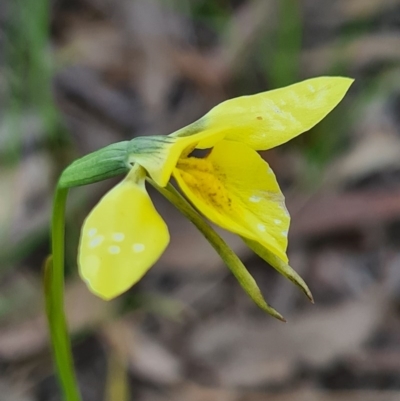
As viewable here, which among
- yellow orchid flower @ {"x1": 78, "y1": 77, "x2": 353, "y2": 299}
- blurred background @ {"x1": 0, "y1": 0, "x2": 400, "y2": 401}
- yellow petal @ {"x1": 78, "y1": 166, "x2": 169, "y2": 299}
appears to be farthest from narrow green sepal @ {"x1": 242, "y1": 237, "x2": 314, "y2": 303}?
blurred background @ {"x1": 0, "y1": 0, "x2": 400, "y2": 401}

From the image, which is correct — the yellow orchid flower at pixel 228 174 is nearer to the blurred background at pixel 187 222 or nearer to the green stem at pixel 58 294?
the green stem at pixel 58 294

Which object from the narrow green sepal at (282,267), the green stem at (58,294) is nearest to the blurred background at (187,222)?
the green stem at (58,294)

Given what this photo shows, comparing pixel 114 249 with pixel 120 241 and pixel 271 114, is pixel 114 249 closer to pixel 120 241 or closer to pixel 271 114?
→ pixel 120 241

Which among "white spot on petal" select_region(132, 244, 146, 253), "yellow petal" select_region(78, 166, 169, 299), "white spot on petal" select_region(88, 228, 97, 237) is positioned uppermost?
"white spot on petal" select_region(88, 228, 97, 237)

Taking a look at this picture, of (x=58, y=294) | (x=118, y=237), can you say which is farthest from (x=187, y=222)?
→ (x=118, y=237)

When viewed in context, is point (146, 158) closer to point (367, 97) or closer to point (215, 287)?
point (215, 287)

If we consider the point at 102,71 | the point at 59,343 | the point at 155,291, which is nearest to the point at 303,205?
the point at 155,291

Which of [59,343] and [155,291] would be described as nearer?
[59,343]

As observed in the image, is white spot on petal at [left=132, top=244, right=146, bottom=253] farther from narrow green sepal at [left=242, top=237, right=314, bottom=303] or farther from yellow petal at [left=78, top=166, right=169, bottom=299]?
narrow green sepal at [left=242, top=237, right=314, bottom=303]
